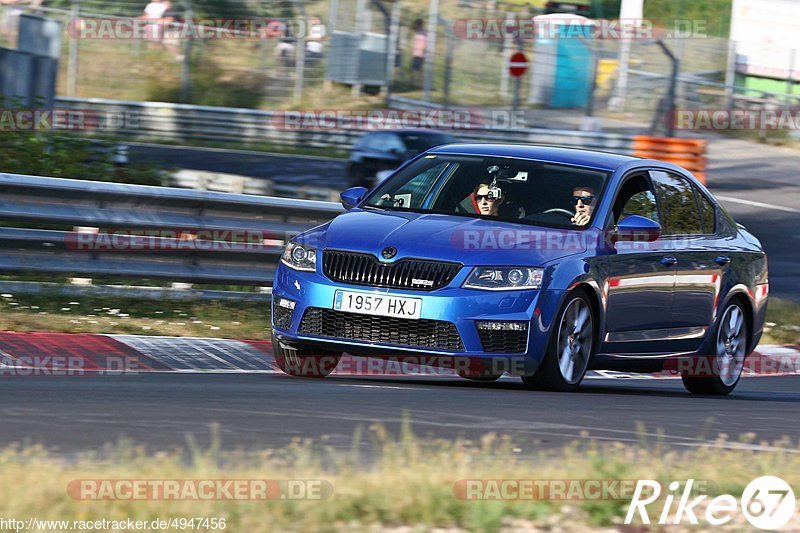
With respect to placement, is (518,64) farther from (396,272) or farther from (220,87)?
(396,272)

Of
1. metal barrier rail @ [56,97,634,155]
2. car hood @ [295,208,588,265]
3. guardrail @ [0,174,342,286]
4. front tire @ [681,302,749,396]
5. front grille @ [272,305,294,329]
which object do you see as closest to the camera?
car hood @ [295,208,588,265]

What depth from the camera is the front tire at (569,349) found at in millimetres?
8242

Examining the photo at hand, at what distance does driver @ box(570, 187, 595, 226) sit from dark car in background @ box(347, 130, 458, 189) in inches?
Result: 620

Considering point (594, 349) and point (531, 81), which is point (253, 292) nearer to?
point (594, 349)

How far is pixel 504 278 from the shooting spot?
26.3ft

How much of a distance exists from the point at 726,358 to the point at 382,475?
19.6ft

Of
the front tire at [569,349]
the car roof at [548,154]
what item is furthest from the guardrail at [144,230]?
the front tire at [569,349]

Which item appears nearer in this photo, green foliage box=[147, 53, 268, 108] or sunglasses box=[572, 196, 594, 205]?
sunglasses box=[572, 196, 594, 205]

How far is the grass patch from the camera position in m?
4.07

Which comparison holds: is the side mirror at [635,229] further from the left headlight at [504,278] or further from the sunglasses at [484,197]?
the left headlight at [504,278]

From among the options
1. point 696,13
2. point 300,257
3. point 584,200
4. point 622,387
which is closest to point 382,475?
point 300,257

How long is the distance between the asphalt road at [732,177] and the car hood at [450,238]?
12.3m

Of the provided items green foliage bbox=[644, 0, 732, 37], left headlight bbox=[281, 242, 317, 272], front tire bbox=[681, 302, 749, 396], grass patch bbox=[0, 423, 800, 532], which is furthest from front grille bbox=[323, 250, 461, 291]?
green foliage bbox=[644, 0, 732, 37]

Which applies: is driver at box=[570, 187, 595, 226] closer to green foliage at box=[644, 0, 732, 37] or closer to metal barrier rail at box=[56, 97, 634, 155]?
metal barrier rail at box=[56, 97, 634, 155]
